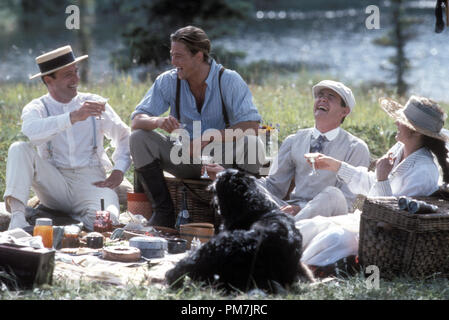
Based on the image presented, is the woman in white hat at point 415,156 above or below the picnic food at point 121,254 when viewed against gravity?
above

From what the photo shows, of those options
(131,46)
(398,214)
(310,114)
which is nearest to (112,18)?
(131,46)

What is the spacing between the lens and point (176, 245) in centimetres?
527

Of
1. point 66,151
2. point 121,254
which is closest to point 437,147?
point 121,254

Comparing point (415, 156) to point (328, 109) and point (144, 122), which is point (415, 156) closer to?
point (328, 109)

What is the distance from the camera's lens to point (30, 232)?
5.72 m

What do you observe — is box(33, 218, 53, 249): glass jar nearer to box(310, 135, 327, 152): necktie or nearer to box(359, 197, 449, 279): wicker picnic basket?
box(310, 135, 327, 152): necktie

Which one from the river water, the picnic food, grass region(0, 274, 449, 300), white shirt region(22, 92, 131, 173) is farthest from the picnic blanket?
the river water

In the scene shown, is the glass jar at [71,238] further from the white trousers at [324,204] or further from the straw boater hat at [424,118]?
the straw boater hat at [424,118]

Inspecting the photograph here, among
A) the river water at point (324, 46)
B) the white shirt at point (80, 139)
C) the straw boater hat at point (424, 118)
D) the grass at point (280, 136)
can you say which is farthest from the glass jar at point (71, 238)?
the river water at point (324, 46)

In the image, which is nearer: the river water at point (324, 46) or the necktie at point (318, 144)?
the necktie at point (318, 144)

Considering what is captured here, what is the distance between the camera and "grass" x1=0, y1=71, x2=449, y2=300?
3.99 m

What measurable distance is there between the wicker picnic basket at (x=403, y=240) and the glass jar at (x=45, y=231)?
7.05ft

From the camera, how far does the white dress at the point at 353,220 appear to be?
481 centimetres
